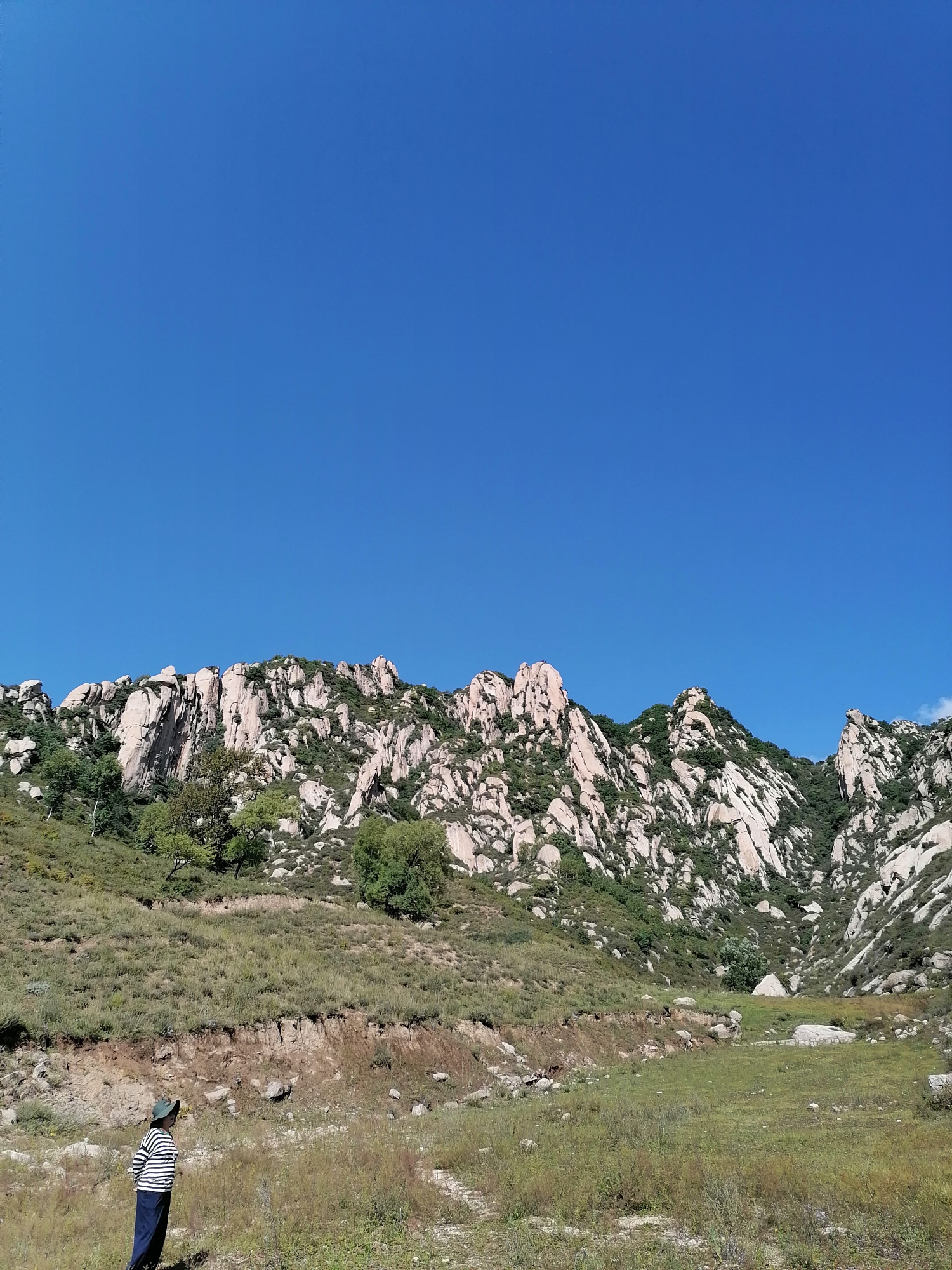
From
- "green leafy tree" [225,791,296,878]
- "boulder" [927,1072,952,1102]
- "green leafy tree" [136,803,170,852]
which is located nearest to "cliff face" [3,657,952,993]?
"green leafy tree" [136,803,170,852]

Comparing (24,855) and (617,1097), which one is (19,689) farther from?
(617,1097)

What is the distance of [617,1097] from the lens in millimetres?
18000

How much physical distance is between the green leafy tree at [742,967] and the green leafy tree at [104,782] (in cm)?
6732

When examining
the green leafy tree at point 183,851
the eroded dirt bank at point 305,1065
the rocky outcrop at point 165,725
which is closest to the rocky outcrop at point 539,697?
the rocky outcrop at point 165,725

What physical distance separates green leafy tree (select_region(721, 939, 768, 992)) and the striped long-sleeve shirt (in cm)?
6704

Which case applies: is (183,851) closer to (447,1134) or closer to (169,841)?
(169,841)

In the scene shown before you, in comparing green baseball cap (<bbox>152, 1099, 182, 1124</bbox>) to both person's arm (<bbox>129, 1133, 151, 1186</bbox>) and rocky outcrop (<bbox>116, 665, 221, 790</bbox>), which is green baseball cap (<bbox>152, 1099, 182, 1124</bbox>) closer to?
person's arm (<bbox>129, 1133, 151, 1186</bbox>)

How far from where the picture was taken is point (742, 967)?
63.7 metres

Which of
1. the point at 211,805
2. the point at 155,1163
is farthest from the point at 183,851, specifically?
the point at 155,1163

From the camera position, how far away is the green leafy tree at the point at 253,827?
183 feet

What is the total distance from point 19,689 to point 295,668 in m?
55.8

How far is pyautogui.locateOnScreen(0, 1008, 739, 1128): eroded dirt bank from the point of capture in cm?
1562

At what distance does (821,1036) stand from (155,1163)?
30.9 meters

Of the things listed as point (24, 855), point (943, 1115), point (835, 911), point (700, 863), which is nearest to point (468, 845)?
point (700, 863)
